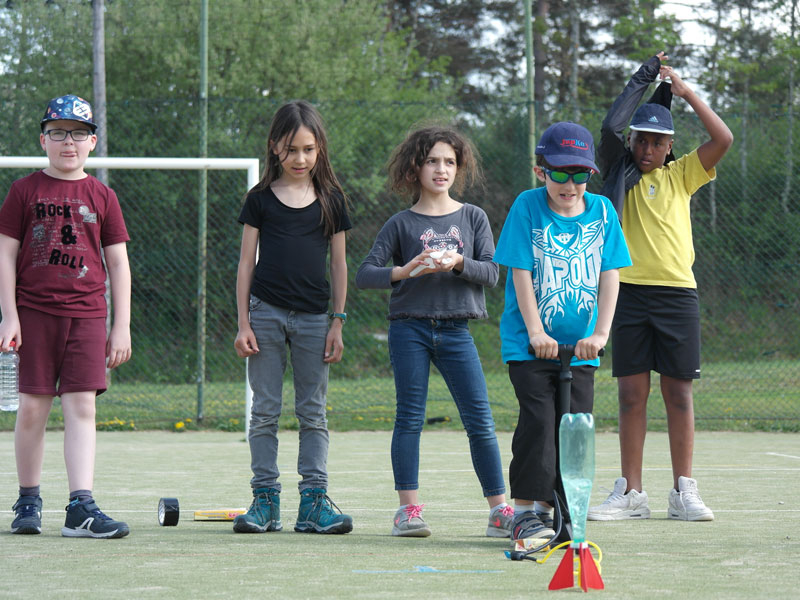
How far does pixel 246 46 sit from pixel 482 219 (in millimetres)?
16305

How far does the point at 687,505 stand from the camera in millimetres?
4848

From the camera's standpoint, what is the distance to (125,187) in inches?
455

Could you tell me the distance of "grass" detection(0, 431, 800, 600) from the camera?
3.29 metres

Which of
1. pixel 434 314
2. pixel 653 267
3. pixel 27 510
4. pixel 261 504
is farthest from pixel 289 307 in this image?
pixel 653 267

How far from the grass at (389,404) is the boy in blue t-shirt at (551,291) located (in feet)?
18.4

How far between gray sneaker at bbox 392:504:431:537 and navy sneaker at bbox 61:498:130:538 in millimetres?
1019

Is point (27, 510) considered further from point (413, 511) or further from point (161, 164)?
point (161, 164)

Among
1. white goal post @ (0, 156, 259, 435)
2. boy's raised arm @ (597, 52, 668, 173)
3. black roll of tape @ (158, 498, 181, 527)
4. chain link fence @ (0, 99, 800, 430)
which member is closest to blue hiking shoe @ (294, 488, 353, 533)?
black roll of tape @ (158, 498, 181, 527)

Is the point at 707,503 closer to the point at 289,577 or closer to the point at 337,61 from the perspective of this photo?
the point at 289,577

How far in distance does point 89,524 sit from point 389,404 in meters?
6.08

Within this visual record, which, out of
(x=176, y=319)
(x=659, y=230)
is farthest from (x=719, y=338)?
(x=659, y=230)

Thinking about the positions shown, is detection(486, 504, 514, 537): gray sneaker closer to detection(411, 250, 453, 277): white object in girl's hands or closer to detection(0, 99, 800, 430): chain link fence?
detection(411, 250, 453, 277): white object in girl's hands

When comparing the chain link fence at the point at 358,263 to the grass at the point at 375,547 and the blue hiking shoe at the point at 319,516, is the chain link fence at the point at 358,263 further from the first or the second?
the blue hiking shoe at the point at 319,516

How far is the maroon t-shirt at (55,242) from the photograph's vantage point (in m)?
4.47
